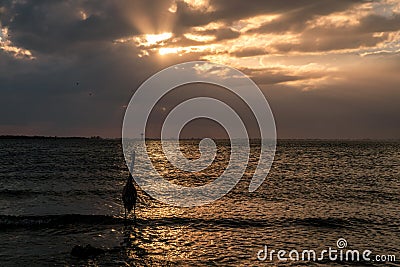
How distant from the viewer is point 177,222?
25.9 metres

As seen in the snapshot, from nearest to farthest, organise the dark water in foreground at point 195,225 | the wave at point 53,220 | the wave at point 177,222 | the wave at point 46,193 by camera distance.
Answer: the dark water in foreground at point 195,225 → the wave at point 53,220 → the wave at point 177,222 → the wave at point 46,193

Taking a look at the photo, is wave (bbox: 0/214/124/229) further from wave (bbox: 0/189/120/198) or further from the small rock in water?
wave (bbox: 0/189/120/198)

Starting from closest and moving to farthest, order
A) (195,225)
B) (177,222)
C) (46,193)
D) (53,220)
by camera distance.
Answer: (195,225), (177,222), (53,220), (46,193)

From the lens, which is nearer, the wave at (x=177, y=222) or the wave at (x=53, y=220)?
the wave at (x=53, y=220)

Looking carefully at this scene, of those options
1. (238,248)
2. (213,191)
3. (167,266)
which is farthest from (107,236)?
(213,191)

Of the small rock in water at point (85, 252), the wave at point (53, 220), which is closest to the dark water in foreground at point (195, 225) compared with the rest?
the wave at point (53, 220)

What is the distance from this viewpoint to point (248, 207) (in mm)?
31156

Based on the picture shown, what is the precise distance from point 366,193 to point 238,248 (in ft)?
79.9

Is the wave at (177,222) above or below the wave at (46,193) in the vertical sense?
below

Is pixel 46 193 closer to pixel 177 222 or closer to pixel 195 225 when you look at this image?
pixel 177 222

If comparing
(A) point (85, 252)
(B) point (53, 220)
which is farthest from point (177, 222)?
(B) point (53, 220)

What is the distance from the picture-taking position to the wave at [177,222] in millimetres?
25016

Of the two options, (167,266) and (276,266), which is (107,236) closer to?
(167,266)

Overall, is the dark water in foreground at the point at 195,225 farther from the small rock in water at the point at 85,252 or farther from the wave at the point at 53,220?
the small rock in water at the point at 85,252
